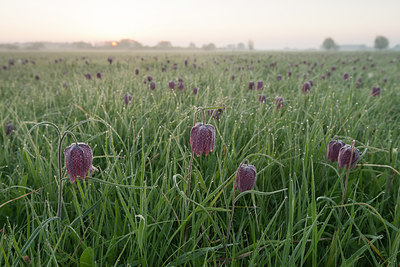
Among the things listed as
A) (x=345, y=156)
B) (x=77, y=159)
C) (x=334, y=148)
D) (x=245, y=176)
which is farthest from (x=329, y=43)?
(x=77, y=159)

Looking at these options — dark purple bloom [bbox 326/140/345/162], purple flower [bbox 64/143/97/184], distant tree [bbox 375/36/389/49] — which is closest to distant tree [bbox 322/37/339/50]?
distant tree [bbox 375/36/389/49]

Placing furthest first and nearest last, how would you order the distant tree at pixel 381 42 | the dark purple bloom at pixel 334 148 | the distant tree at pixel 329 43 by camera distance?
the distant tree at pixel 329 43 → the distant tree at pixel 381 42 → the dark purple bloom at pixel 334 148

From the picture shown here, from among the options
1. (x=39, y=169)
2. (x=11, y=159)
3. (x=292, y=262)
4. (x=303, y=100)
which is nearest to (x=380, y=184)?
(x=292, y=262)

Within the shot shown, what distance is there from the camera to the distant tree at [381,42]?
9500 centimetres

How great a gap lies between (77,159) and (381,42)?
372ft

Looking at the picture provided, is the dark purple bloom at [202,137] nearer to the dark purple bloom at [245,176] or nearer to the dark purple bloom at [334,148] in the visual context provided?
the dark purple bloom at [245,176]

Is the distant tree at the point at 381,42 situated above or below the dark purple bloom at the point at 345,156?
above

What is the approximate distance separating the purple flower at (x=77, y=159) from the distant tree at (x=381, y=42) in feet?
371

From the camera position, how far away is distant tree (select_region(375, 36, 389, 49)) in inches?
3740

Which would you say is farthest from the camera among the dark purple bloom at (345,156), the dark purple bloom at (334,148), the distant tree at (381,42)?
the distant tree at (381,42)

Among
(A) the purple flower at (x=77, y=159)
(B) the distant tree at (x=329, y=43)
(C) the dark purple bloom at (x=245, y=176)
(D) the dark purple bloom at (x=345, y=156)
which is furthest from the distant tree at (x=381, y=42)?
(A) the purple flower at (x=77, y=159)

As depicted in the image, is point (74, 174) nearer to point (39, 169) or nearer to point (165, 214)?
point (165, 214)

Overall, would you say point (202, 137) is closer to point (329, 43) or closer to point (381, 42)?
point (329, 43)

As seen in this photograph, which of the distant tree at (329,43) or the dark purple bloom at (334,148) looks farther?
the distant tree at (329,43)
